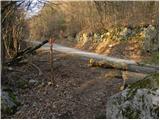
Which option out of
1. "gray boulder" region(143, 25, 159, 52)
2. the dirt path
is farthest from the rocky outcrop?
the dirt path

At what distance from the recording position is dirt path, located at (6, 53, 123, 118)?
812cm

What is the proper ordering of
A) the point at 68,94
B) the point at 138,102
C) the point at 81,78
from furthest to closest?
the point at 81,78 → the point at 68,94 → the point at 138,102

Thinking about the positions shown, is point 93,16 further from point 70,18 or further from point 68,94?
point 68,94

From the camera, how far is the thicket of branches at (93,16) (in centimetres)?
2285

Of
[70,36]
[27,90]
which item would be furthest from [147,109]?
[70,36]

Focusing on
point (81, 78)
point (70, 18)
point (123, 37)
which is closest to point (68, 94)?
point (81, 78)

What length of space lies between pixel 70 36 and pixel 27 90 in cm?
2926

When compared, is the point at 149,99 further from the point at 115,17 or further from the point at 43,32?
the point at 43,32

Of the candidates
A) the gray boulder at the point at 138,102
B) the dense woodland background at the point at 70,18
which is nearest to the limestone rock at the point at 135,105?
the gray boulder at the point at 138,102

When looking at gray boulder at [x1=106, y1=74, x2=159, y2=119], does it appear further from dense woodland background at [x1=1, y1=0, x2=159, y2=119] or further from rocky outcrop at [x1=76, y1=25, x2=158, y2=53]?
rocky outcrop at [x1=76, y1=25, x2=158, y2=53]

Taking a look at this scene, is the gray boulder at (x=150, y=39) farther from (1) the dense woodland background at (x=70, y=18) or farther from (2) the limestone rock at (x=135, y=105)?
(2) the limestone rock at (x=135, y=105)

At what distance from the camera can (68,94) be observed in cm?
950

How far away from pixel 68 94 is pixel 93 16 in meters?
21.0

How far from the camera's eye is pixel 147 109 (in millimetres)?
6215
